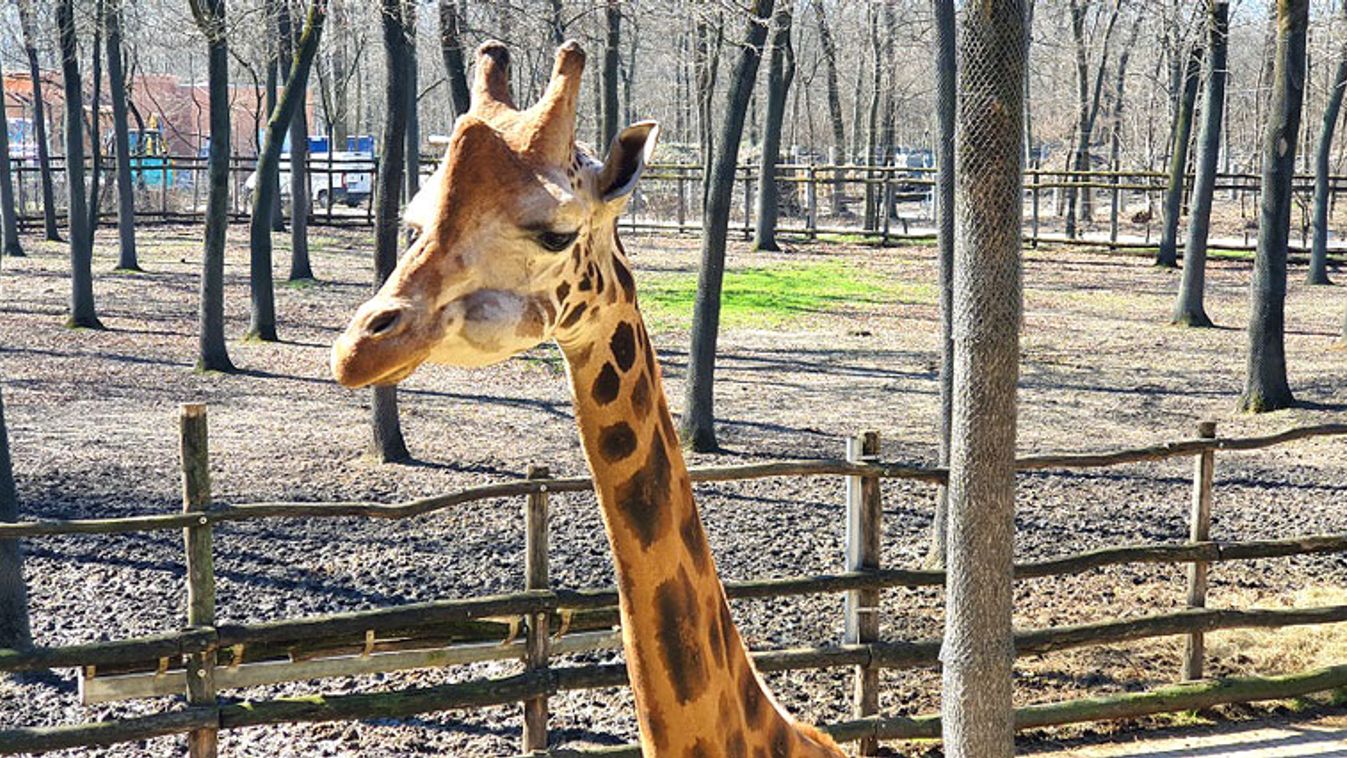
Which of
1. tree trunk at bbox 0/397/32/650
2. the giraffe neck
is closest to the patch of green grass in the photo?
tree trunk at bbox 0/397/32/650

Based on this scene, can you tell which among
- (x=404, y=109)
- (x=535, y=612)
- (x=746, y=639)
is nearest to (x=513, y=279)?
(x=535, y=612)

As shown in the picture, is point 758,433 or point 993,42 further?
point 758,433

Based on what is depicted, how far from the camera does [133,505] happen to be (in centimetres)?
1033

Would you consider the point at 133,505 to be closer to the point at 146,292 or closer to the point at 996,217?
the point at 996,217

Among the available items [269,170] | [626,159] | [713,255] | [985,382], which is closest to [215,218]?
[269,170]

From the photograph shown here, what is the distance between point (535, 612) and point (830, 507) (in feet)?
15.8

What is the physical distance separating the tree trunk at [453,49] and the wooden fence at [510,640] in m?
5.74

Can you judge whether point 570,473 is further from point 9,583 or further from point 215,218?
point 215,218

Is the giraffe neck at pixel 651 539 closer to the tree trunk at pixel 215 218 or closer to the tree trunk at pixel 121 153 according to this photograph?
the tree trunk at pixel 215 218

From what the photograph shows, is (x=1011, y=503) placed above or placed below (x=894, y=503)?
above

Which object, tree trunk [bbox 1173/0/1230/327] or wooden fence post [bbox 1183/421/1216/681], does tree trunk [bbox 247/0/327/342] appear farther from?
tree trunk [bbox 1173/0/1230/327]

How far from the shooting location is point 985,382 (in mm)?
4777

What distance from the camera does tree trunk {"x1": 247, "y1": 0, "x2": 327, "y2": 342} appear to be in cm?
1529

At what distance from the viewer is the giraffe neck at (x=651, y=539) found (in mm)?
3168
